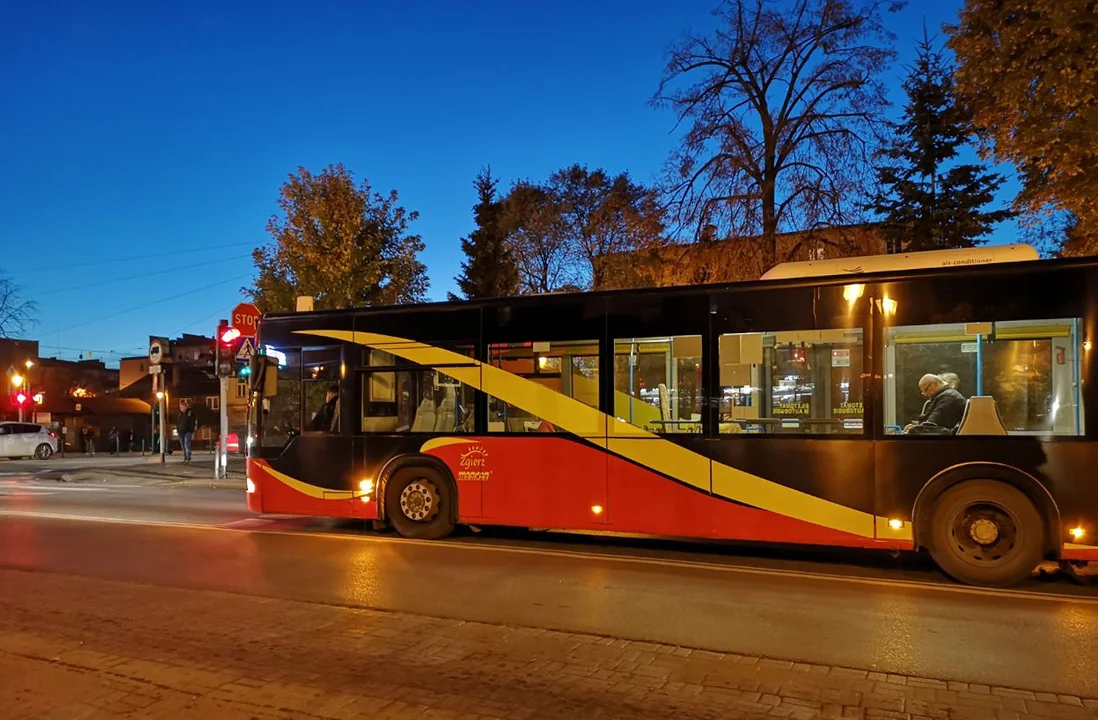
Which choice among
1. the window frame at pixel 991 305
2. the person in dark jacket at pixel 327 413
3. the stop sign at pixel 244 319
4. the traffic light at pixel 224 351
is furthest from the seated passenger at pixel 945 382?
the traffic light at pixel 224 351

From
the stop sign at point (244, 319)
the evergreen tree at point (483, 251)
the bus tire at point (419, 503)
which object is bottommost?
the bus tire at point (419, 503)

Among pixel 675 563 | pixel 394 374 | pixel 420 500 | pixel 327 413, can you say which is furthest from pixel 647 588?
pixel 327 413

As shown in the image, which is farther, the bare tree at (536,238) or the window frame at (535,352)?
the bare tree at (536,238)

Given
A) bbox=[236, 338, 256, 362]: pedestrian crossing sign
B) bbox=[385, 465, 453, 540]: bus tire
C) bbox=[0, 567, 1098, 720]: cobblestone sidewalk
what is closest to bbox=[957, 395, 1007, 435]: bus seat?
bbox=[0, 567, 1098, 720]: cobblestone sidewalk

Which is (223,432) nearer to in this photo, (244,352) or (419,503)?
(244,352)

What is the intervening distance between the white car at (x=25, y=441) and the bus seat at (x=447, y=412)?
30.1 m

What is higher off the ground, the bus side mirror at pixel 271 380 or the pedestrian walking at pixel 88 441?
the bus side mirror at pixel 271 380

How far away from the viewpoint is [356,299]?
2200cm

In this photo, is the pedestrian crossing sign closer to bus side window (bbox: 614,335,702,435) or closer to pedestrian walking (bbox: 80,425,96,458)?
bus side window (bbox: 614,335,702,435)

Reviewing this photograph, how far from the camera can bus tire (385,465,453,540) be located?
10.6 metres

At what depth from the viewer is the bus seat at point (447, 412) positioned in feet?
34.1

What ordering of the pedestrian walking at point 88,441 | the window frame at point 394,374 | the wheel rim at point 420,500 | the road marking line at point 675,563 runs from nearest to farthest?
the road marking line at point 675,563, the window frame at point 394,374, the wheel rim at point 420,500, the pedestrian walking at point 88,441

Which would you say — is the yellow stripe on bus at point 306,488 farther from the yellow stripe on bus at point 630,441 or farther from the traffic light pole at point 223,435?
the traffic light pole at point 223,435

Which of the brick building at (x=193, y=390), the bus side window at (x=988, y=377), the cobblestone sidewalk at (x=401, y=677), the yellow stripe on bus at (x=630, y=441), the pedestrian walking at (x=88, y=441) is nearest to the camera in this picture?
the cobblestone sidewalk at (x=401, y=677)
